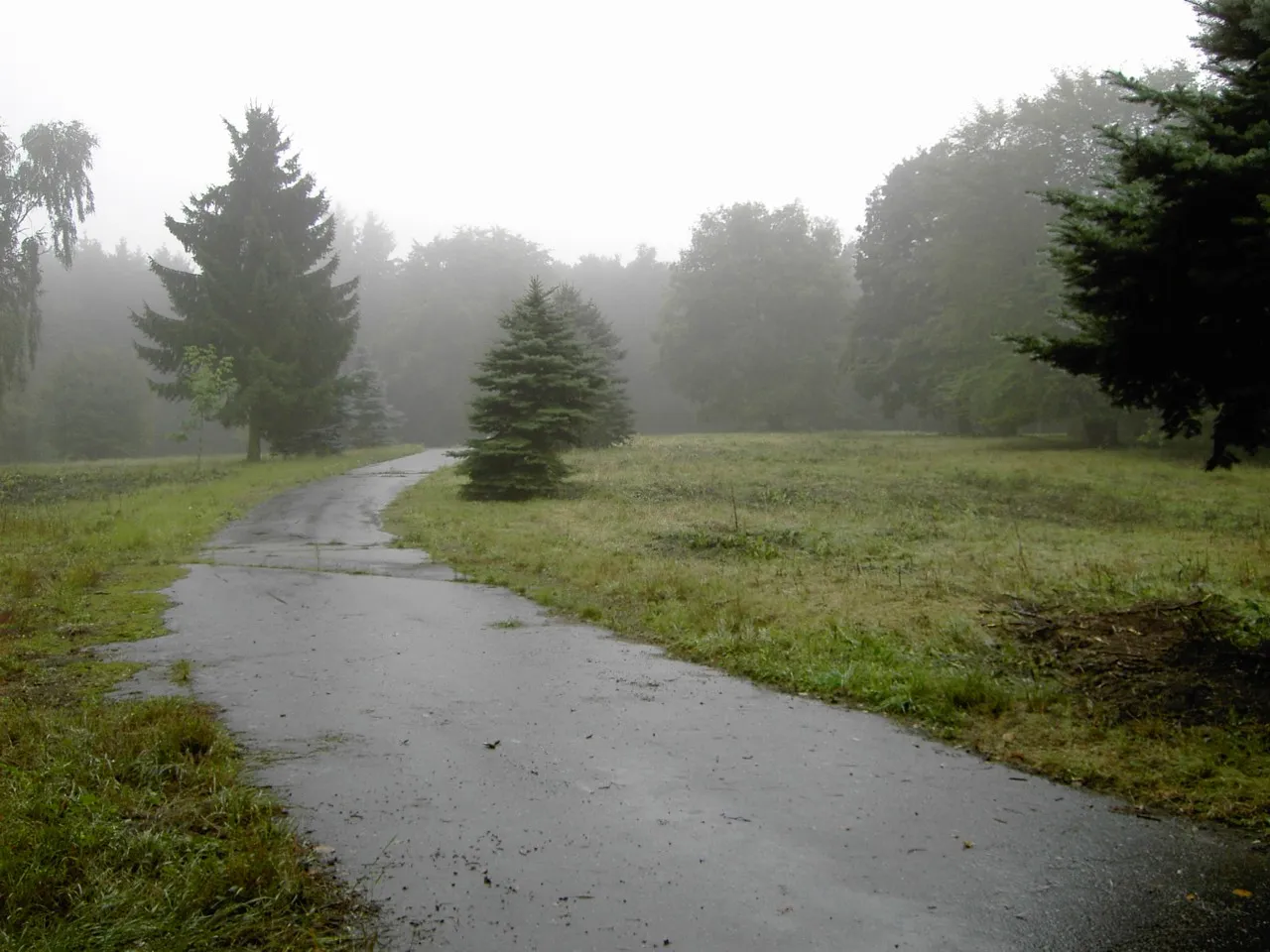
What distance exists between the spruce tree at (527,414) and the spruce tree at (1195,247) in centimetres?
1563

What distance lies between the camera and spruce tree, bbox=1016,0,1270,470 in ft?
18.8

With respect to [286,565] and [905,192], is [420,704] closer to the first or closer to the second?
[286,565]

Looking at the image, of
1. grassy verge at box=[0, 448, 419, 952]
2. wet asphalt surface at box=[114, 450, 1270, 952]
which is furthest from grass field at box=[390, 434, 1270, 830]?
grassy verge at box=[0, 448, 419, 952]

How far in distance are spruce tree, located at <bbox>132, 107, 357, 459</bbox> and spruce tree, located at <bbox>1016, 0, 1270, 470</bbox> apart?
30683mm

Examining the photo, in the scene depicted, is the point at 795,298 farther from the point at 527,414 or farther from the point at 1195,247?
the point at 1195,247

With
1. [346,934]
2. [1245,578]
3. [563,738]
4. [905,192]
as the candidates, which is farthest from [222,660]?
[905,192]

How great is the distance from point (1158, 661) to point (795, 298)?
51280mm

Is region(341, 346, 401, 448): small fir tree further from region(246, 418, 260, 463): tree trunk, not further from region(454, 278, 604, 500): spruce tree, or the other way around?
region(454, 278, 604, 500): spruce tree

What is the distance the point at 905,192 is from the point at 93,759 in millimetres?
46605

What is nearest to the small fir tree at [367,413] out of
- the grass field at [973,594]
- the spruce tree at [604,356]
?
the spruce tree at [604,356]

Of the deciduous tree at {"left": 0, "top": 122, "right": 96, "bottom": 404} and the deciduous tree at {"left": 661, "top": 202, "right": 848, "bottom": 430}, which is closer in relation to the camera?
the deciduous tree at {"left": 0, "top": 122, "right": 96, "bottom": 404}

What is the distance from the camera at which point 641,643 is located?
27.2ft

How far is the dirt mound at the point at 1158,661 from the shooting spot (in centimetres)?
570

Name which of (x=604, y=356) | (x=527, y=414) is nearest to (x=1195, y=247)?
(x=527, y=414)
